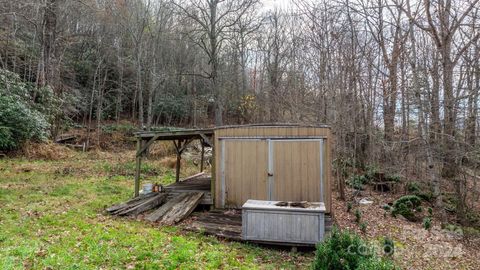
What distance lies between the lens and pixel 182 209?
7902 millimetres

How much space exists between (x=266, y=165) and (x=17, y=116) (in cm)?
1087

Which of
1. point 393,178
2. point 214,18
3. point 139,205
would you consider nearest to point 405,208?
point 393,178

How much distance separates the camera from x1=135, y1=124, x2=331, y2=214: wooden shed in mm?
7879

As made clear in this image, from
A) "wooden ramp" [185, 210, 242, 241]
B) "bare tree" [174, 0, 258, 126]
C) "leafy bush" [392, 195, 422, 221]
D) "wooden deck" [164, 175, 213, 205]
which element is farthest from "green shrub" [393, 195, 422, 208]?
"bare tree" [174, 0, 258, 126]

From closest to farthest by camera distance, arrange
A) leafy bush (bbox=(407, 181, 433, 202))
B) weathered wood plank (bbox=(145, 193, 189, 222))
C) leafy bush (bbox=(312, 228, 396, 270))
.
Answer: leafy bush (bbox=(312, 228, 396, 270)) → weathered wood plank (bbox=(145, 193, 189, 222)) → leafy bush (bbox=(407, 181, 433, 202))

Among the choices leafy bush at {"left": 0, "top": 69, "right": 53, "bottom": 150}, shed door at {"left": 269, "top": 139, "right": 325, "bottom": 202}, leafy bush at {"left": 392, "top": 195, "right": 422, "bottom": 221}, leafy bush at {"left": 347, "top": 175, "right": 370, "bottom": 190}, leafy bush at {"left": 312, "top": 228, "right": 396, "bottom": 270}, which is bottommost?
leafy bush at {"left": 392, "top": 195, "right": 422, "bottom": 221}

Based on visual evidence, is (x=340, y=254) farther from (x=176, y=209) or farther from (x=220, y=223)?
(x=176, y=209)

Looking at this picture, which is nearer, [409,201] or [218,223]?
[218,223]

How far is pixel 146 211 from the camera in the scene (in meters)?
8.12

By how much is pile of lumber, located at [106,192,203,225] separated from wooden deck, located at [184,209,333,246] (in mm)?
267

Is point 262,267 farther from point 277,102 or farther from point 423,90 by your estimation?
point 277,102

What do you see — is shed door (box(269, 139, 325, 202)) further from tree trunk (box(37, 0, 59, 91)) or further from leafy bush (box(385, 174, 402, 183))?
tree trunk (box(37, 0, 59, 91))

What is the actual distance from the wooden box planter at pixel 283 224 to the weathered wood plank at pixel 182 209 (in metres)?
1.86

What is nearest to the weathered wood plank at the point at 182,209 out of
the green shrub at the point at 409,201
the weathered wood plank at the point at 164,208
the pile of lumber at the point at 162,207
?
the pile of lumber at the point at 162,207
